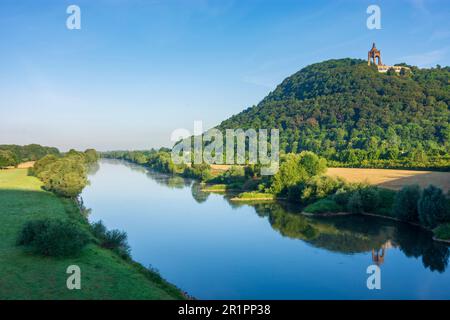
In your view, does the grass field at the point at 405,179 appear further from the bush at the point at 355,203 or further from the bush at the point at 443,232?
the bush at the point at 443,232

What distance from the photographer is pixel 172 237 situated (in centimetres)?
2858

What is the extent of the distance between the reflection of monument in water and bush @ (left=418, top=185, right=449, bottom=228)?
3.99 metres

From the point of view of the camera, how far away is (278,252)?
80.7 ft

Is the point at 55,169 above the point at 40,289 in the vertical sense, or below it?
above

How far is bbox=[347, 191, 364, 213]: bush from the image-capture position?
1368 inches

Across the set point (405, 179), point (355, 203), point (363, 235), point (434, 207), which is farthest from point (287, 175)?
point (434, 207)

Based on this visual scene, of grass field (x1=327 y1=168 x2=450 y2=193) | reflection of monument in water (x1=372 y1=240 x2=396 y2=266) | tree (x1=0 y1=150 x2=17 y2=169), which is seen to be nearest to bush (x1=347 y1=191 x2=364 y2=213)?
grass field (x1=327 y1=168 x2=450 y2=193)

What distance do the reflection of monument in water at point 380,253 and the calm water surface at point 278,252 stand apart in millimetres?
62

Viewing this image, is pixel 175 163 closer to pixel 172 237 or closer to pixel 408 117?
pixel 408 117

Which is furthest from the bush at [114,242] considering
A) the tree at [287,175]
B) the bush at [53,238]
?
the tree at [287,175]

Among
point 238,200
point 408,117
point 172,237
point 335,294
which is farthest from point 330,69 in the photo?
point 335,294

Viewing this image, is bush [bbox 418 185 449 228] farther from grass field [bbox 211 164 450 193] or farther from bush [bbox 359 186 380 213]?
grass field [bbox 211 164 450 193]

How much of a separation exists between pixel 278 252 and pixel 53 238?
530 inches
